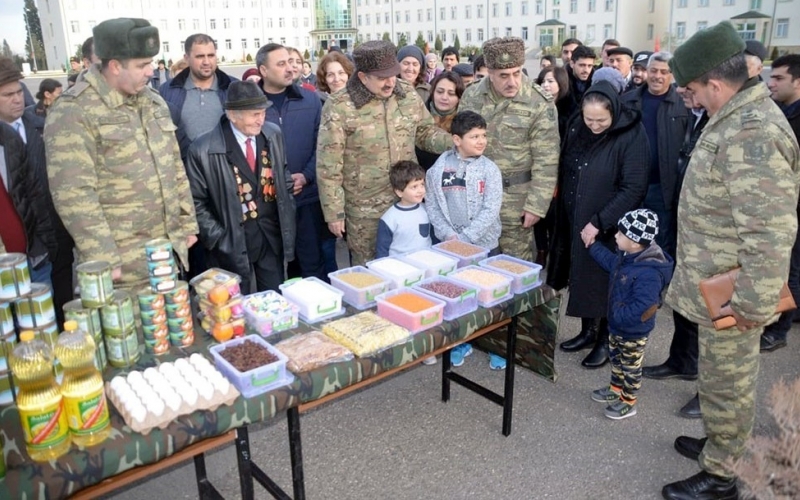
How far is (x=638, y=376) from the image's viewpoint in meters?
3.39

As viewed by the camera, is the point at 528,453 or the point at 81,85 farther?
the point at 528,453

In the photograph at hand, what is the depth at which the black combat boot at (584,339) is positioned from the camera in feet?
13.9

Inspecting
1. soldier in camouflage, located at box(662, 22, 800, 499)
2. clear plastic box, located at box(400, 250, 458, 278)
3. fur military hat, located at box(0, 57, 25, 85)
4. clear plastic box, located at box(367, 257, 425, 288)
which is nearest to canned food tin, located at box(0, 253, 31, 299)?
clear plastic box, located at box(367, 257, 425, 288)

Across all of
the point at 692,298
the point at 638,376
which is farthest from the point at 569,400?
the point at 692,298

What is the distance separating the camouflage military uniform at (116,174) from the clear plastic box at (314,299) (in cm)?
89

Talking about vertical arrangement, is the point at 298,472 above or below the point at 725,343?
below

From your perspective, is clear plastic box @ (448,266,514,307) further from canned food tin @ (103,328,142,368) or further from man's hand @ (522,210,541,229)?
canned food tin @ (103,328,142,368)

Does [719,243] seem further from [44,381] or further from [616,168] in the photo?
[44,381]

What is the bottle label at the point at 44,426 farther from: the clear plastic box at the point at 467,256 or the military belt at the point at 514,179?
A: the military belt at the point at 514,179

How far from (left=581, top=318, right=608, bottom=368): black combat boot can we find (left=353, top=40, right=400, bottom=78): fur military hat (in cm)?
219

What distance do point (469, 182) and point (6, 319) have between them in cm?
257

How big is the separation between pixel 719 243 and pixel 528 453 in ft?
4.81

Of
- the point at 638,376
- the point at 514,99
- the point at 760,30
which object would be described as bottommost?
the point at 638,376

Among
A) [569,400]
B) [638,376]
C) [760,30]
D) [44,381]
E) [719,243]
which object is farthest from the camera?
[760,30]
